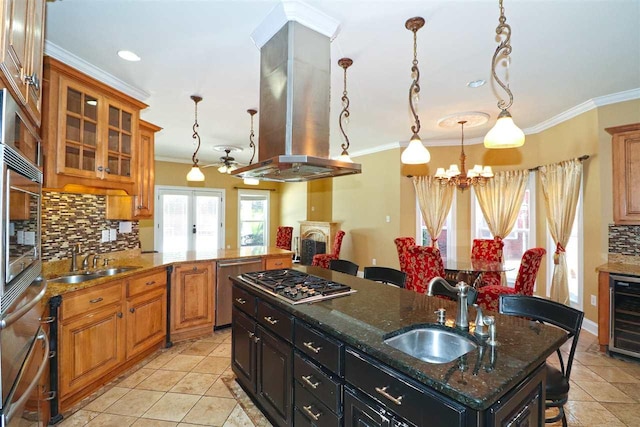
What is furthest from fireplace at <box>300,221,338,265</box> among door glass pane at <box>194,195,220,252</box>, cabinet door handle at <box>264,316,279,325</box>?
cabinet door handle at <box>264,316,279,325</box>

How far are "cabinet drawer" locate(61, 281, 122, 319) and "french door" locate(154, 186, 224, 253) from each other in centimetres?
470

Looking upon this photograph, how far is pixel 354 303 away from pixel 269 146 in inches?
49.0

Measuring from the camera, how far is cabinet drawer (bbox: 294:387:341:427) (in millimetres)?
1455

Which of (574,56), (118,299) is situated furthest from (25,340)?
(574,56)

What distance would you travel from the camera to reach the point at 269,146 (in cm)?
219

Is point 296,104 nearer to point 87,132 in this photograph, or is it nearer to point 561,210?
point 87,132

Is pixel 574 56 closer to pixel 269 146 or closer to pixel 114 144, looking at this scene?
pixel 269 146

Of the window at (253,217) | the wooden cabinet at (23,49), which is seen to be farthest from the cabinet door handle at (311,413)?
the window at (253,217)

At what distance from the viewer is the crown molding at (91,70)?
2.47 m

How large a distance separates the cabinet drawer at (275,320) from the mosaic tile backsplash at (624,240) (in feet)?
12.7

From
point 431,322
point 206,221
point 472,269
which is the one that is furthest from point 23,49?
point 206,221

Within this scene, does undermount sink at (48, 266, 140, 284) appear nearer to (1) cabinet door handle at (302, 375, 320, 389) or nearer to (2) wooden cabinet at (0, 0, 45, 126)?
(2) wooden cabinet at (0, 0, 45, 126)

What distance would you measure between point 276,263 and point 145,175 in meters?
1.90

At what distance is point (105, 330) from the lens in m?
2.42
